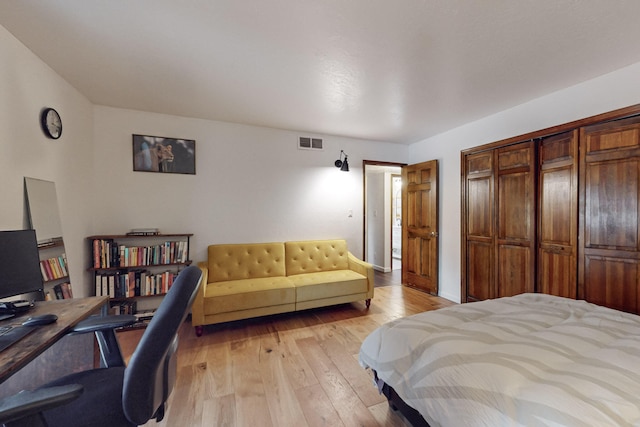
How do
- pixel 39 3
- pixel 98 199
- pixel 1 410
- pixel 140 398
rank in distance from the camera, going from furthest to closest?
pixel 98 199 < pixel 39 3 < pixel 140 398 < pixel 1 410

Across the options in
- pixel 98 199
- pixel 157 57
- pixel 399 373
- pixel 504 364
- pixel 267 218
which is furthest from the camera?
pixel 267 218

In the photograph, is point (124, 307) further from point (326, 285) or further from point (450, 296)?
point (450, 296)

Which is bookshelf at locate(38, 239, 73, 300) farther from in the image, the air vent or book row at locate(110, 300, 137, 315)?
the air vent

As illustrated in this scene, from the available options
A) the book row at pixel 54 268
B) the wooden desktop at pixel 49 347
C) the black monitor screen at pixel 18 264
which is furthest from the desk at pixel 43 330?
the book row at pixel 54 268

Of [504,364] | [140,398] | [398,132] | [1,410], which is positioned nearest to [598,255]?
[504,364]

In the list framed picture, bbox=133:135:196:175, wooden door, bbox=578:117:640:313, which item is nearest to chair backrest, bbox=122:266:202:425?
framed picture, bbox=133:135:196:175

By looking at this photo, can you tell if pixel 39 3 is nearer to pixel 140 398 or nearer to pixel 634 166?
pixel 140 398

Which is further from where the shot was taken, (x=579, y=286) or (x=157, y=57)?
(x=579, y=286)

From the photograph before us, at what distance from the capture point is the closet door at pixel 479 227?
10.4 ft

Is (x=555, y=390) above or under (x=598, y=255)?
under

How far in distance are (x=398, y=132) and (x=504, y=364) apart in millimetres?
3366

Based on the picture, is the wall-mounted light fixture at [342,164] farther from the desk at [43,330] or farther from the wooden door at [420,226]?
the desk at [43,330]

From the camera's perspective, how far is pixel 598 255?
224 cm

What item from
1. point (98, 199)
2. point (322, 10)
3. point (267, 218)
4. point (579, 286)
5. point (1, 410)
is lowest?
point (579, 286)
